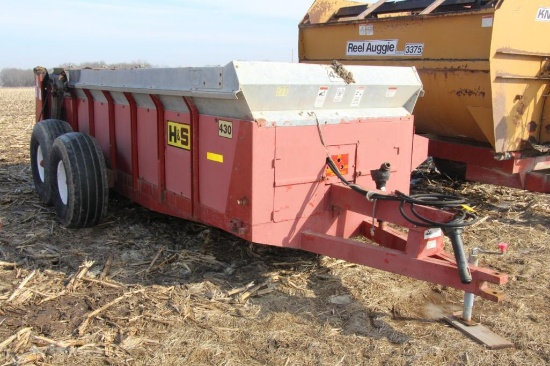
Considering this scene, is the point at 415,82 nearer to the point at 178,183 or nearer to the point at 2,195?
the point at 178,183

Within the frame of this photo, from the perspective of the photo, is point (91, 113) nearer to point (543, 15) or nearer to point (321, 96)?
point (321, 96)

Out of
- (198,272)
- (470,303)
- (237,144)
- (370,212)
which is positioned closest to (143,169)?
(198,272)

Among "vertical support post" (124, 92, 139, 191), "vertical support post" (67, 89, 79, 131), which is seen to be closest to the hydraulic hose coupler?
"vertical support post" (124, 92, 139, 191)

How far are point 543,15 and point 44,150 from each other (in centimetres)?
537

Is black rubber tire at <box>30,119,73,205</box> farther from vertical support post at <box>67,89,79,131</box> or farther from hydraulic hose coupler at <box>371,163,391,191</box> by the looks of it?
hydraulic hose coupler at <box>371,163,391,191</box>

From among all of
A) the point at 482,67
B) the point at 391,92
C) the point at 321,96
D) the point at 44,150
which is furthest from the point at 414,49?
the point at 44,150

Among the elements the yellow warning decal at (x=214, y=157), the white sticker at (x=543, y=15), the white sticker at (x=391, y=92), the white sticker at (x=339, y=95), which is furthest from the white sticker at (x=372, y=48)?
the yellow warning decal at (x=214, y=157)

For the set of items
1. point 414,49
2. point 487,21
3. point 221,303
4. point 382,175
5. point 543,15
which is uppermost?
point 543,15

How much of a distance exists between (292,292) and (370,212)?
31.5 inches

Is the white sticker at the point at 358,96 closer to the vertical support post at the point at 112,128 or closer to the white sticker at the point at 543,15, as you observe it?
the vertical support post at the point at 112,128

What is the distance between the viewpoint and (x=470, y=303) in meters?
3.42

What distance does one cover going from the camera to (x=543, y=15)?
575 centimetres

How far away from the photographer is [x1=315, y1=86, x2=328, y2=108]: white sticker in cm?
376

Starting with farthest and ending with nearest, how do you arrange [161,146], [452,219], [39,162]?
[39,162] < [161,146] < [452,219]
